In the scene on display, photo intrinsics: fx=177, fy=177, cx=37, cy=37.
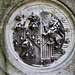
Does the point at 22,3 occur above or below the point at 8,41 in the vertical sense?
above

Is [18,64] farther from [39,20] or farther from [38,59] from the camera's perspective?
[39,20]

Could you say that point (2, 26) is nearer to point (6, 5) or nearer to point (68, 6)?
point (6, 5)

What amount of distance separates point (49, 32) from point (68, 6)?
0.68 m

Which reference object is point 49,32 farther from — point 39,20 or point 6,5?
point 6,5

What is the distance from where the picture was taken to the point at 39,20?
3697 mm

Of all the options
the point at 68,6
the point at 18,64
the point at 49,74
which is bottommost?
the point at 49,74

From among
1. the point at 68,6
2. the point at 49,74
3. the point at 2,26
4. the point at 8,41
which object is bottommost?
the point at 49,74

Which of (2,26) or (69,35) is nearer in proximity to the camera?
(2,26)

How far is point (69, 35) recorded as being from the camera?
12.6 ft

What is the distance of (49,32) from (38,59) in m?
0.61

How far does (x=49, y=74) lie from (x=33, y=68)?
35 centimetres

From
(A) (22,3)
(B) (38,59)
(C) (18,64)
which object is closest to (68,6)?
(A) (22,3)

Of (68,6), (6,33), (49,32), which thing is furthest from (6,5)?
(68,6)

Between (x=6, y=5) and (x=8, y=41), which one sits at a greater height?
(x=6, y=5)
